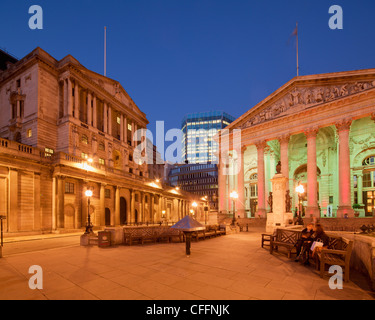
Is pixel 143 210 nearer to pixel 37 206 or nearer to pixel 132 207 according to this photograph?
pixel 132 207

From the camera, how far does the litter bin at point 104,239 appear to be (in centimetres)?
1267

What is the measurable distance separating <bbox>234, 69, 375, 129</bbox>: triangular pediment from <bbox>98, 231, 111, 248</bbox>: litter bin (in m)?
28.8

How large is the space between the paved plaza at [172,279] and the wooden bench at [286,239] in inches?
23.2

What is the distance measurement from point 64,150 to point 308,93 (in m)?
34.4

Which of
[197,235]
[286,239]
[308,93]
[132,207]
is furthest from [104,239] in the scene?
[308,93]

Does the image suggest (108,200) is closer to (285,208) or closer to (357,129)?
Answer: (285,208)

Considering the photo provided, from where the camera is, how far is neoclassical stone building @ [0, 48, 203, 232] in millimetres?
23078

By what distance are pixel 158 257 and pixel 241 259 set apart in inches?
137

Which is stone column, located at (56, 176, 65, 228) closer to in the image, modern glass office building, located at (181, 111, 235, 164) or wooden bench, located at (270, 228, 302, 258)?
wooden bench, located at (270, 228, 302, 258)

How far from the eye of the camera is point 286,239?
10.6 metres

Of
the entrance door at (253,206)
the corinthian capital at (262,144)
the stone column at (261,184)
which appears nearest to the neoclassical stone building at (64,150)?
the entrance door at (253,206)

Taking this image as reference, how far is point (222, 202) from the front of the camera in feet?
133

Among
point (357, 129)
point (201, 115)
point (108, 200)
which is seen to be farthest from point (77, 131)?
point (201, 115)

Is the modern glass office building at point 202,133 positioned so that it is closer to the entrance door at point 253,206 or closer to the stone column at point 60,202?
the entrance door at point 253,206
